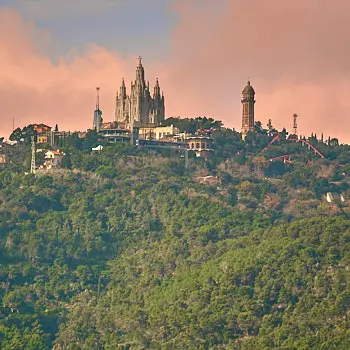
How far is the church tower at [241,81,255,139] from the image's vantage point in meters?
172

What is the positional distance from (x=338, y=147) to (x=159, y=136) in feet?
60.4

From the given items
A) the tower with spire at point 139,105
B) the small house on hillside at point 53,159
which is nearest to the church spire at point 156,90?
the tower with spire at point 139,105

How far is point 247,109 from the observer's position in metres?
173

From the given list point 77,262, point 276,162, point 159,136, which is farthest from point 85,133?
point 77,262

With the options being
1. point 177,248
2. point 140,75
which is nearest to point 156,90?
point 140,75

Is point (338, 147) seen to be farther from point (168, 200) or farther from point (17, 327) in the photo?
point (17, 327)

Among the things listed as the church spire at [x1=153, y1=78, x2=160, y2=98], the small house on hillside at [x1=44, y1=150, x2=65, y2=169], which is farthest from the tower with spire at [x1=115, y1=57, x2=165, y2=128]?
the small house on hillside at [x1=44, y1=150, x2=65, y2=169]

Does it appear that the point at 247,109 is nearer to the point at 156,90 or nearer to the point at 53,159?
the point at 156,90

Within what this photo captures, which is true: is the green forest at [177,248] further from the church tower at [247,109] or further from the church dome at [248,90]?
the church dome at [248,90]

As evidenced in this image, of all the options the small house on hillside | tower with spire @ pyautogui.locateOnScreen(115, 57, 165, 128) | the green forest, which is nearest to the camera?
the green forest

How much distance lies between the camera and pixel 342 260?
398 feet

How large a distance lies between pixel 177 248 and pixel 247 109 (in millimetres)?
41793

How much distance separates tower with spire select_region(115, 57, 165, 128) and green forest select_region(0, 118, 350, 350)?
2.77 meters

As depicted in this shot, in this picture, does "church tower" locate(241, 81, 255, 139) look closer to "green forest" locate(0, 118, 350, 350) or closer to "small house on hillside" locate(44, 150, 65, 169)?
"green forest" locate(0, 118, 350, 350)
